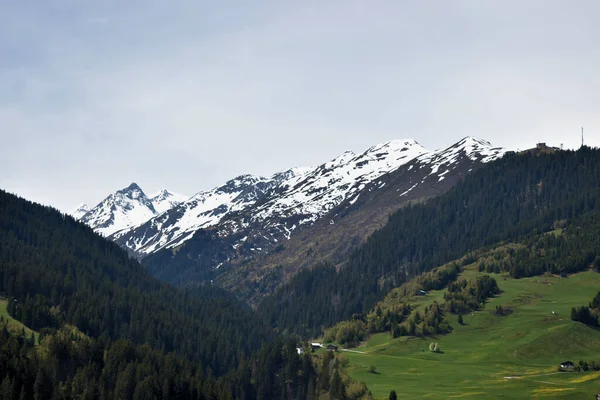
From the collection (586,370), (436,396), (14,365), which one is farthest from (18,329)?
(586,370)

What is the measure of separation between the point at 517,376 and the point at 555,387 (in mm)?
18475

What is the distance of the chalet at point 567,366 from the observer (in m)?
193

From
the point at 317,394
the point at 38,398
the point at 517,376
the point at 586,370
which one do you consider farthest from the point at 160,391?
the point at 586,370

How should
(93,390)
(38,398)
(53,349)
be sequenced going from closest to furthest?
(38,398), (93,390), (53,349)

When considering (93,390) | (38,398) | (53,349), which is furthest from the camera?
(53,349)

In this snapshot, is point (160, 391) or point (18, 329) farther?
point (18, 329)

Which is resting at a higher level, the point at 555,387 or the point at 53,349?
the point at 53,349

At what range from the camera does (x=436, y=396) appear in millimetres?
170750

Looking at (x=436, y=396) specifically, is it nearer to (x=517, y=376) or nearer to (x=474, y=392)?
(x=474, y=392)

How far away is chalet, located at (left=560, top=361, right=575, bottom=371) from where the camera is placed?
19275cm

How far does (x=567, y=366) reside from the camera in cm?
19362

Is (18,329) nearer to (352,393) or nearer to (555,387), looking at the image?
(352,393)

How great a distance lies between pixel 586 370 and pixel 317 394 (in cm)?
7413

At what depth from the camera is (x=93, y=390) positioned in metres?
175
